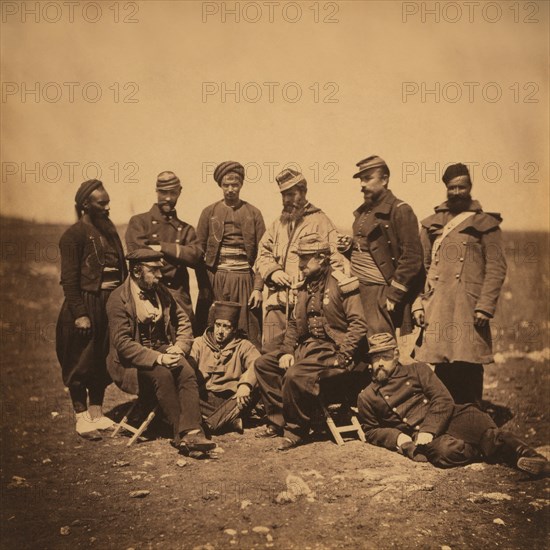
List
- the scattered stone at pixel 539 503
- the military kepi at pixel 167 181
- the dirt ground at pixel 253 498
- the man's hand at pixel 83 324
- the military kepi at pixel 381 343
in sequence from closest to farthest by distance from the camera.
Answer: the dirt ground at pixel 253 498 < the scattered stone at pixel 539 503 < the military kepi at pixel 381 343 < the man's hand at pixel 83 324 < the military kepi at pixel 167 181

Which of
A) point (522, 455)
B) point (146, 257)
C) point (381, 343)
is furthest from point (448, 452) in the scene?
point (146, 257)

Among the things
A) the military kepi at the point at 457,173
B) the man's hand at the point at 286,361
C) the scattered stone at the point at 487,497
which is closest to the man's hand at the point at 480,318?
the military kepi at the point at 457,173

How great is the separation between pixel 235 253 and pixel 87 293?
0.96 metres

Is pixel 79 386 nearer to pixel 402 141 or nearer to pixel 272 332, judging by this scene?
pixel 272 332

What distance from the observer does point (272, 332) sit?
15.3ft

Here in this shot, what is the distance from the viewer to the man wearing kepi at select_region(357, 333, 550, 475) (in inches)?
164

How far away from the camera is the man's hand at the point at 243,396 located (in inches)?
179

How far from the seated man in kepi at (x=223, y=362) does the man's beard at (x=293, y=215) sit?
2.01ft

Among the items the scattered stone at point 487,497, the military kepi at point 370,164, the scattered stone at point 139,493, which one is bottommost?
the scattered stone at point 487,497

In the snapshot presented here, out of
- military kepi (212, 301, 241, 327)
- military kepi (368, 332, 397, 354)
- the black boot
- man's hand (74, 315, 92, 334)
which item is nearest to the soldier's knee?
the black boot

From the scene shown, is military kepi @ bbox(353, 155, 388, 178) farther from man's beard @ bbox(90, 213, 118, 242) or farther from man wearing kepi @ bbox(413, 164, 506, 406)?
man's beard @ bbox(90, 213, 118, 242)

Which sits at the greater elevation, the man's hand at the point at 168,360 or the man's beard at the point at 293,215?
the man's beard at the point at 293,215

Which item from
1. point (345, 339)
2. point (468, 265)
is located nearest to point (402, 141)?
point (468, 265)

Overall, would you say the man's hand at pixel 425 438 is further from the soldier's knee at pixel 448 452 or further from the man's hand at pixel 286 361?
the man's hand at pixel 286 361
